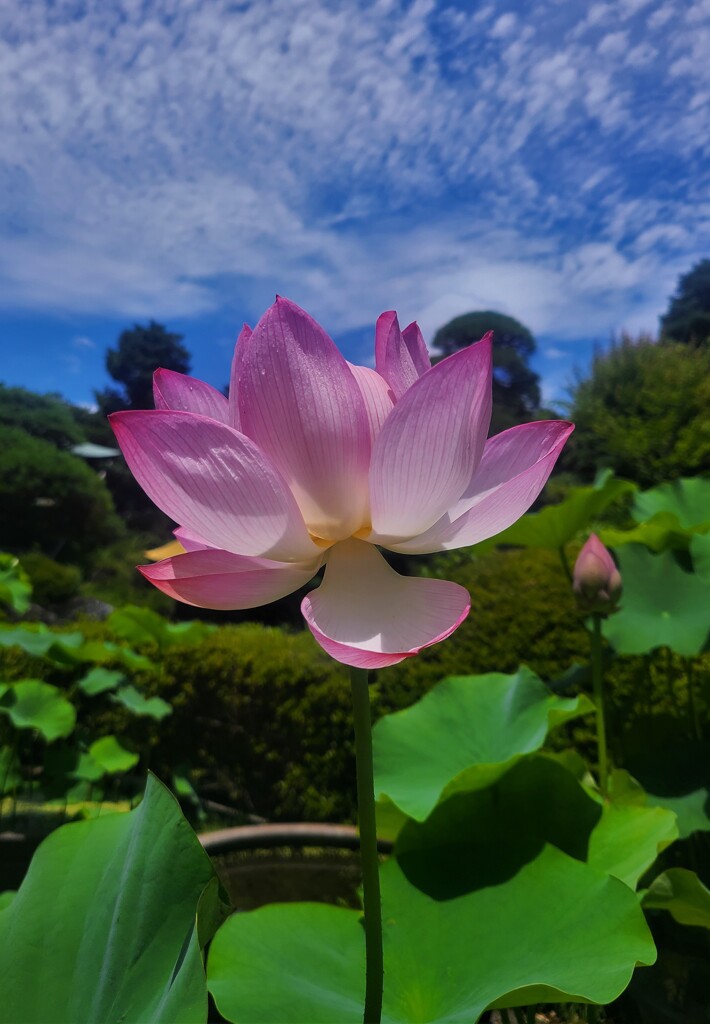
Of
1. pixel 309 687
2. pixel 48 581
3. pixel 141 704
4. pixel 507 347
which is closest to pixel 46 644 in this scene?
pixel 141 704

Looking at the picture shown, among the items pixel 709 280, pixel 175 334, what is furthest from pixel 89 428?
pixel 709 280

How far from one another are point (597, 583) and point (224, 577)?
69 centimetres

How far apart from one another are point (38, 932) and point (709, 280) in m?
29.2

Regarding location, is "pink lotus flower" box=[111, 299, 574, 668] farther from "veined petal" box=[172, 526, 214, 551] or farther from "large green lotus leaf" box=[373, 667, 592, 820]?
"large green lotus leaf" box=[373, 667, 592, 820]

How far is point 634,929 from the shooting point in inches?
19.9

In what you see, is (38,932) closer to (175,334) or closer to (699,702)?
(699,702)

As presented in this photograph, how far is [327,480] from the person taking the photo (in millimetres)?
370

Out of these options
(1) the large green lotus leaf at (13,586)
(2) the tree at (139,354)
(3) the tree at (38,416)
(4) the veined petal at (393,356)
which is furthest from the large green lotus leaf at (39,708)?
(2) the tree at (139,354)

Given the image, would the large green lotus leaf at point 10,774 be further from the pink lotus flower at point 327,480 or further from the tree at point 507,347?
the tree at point 507,347

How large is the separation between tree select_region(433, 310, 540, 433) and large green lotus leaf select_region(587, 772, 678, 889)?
17248mm

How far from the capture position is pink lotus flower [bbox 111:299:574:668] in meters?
0.35

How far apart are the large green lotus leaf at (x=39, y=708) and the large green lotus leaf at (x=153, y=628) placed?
1.38ft

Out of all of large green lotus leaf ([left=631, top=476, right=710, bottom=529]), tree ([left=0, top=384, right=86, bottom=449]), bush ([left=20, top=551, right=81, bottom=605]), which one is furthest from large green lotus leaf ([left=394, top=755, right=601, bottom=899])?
tree ([left=0, top=384, right=86, bottom=449])

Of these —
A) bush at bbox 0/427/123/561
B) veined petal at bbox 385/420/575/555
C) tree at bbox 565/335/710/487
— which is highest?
bush at bbox 0/427/123/561
